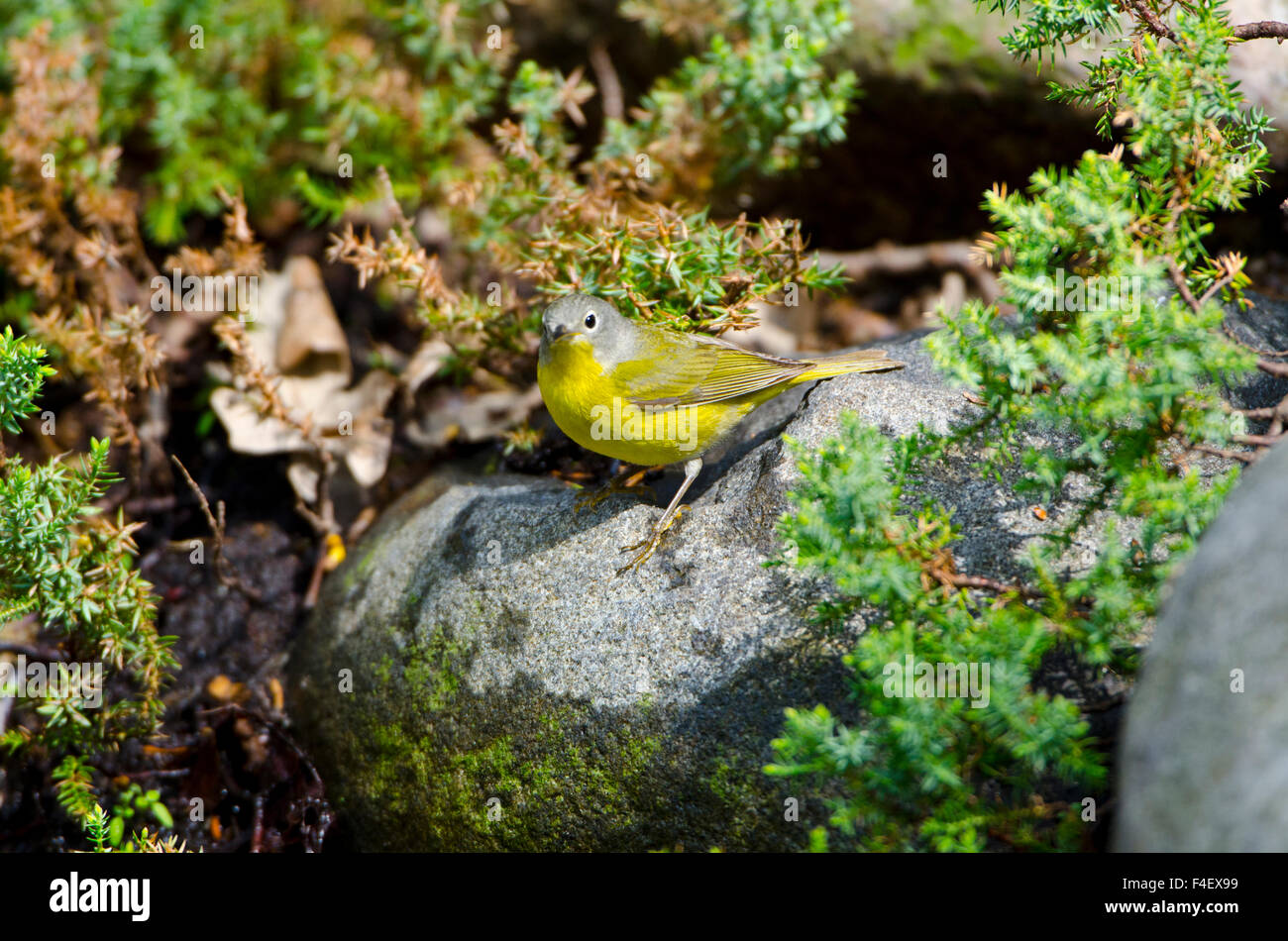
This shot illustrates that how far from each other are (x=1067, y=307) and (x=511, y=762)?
2.63 metres

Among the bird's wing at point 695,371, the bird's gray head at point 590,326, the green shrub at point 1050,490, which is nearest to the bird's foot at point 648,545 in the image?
the bird's wing at point 695,371

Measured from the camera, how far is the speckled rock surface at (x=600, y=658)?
3.36 metres

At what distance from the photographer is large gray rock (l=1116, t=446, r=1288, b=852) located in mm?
1929

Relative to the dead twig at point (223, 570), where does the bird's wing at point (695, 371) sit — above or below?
above

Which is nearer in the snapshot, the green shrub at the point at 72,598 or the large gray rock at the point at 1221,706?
the large gray rock at the point at 1221,706

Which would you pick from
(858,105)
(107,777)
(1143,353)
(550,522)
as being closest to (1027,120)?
(858,105)

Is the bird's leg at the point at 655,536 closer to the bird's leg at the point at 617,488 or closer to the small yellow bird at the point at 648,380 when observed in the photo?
the small yellow bird at the point at 648,380

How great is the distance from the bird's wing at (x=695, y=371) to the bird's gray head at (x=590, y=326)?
85 mm

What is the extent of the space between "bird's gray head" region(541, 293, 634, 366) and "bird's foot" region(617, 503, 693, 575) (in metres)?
0.74

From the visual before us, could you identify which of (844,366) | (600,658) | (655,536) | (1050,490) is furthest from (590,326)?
(1050,490)

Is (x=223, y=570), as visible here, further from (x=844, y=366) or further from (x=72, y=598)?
(x=844, y=366)

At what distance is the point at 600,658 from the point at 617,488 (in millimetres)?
972

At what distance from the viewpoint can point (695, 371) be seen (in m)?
4.22

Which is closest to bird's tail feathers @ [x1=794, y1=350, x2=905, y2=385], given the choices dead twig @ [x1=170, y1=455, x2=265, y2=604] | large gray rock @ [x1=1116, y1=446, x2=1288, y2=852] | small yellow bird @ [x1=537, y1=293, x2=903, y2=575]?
small yellow bird @ [x1=537, y1=293, x2=903, y2=575]
